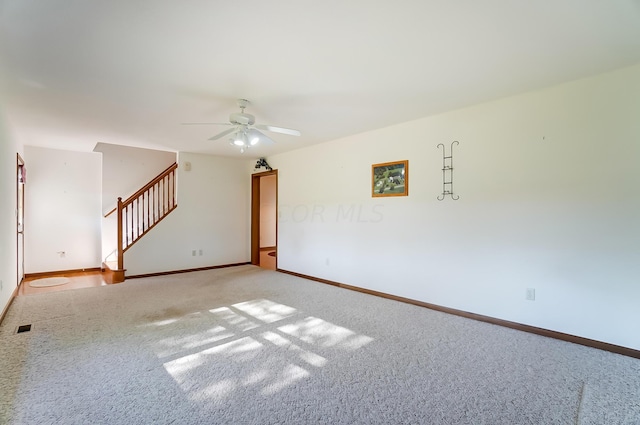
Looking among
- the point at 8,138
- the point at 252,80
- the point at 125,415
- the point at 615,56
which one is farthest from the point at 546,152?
the point at 8,138

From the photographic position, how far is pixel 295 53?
2240 mm

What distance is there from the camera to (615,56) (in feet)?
7.64

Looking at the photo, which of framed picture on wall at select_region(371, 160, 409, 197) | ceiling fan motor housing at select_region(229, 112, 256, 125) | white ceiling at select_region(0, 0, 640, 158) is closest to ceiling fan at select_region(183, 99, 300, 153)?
→ ceiling fan motor housing at select_region(229, 112, 256, 125)

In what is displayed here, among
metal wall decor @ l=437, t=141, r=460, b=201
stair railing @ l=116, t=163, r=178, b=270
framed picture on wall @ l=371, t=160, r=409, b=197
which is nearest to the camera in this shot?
metal wall decor @ l=437, t=141, r=460, b=201

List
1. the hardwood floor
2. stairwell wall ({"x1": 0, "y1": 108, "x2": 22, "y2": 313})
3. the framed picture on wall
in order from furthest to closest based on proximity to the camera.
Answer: the hardwood floor < the framed picture on wall < stairwell wall ({"x1": 0, "y1": 108, "x2": 22, "y2": 313})

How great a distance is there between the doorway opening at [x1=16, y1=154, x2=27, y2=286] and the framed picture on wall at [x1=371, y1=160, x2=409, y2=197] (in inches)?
207

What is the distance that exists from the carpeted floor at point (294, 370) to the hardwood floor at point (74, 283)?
0.89 meters

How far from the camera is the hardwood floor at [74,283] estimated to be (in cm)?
450

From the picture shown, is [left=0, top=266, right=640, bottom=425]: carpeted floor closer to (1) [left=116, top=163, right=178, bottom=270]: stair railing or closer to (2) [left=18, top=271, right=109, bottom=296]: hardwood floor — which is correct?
(2) [left=18, top=271, right=109, bottom=296]: hardwood floor

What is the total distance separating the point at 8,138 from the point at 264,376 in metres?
4.20

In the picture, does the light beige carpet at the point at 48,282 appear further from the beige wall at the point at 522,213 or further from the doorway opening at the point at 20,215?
the beige wall at the point at 522,213

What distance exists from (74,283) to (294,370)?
4.68 meters

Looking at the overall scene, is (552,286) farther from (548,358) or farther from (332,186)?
(332,186)

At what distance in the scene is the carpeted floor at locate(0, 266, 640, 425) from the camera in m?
1.81
